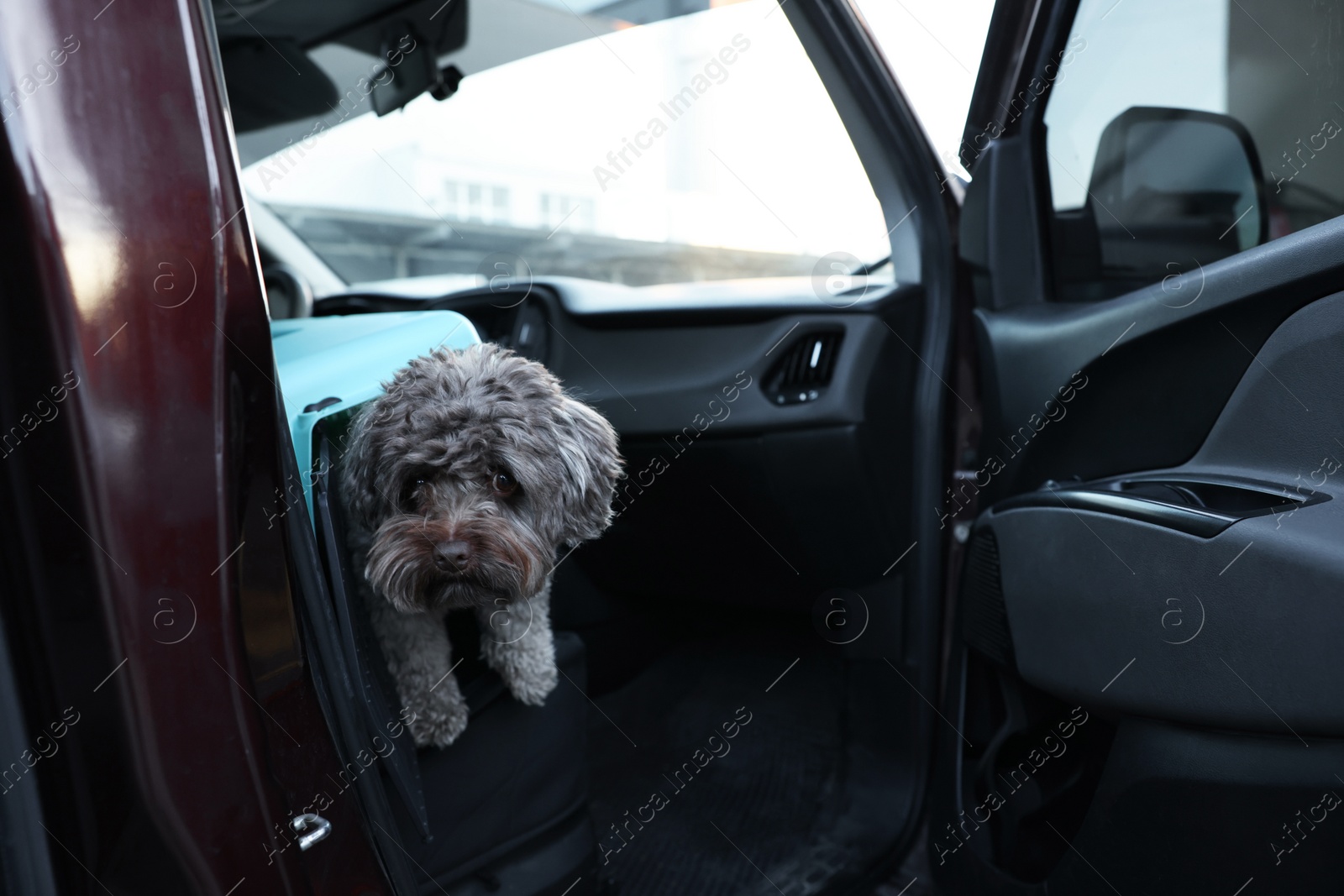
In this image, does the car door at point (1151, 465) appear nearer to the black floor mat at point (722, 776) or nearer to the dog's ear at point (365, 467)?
the black floor mat at point (722, 776)

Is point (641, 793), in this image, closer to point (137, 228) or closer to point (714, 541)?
point (714, 541)

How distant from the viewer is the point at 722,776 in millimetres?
2371

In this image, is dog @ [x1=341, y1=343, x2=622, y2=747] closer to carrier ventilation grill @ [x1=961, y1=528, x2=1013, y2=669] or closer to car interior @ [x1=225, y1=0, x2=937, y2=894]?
car interior @ [x1=225, y1=0, x2=937, y2=894]

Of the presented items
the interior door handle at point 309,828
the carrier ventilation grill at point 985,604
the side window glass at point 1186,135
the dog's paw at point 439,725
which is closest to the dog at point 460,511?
the dog's paw at point 439,725

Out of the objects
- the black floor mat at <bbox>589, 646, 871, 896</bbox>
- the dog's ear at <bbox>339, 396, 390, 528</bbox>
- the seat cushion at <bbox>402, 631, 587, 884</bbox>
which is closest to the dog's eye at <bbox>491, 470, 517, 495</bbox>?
the dog's ear at <bbox>339, 396, 390, 528</bbox>

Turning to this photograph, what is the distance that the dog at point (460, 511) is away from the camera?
1.55 metres

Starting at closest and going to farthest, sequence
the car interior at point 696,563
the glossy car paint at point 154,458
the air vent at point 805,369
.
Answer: the glossy car paint at point 154,458, the car interior at point 696,563, the air vent at point 805,369

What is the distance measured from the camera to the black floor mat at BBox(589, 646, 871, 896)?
80.9 inches

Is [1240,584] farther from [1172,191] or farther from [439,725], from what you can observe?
[439,725]

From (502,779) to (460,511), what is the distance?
51cm

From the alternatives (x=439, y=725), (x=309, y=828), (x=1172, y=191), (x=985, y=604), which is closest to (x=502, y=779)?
(x=439, y=725)

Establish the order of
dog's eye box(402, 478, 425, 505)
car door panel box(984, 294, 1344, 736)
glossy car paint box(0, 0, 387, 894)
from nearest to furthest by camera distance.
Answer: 1. glossy car paint box(0, 0, 387, 894)
2. car door panel box(984, 294, 1344, 736)
3. dog's eye box(402, 478, 425, 505)

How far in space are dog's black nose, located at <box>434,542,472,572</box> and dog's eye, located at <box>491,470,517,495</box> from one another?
0.58ft

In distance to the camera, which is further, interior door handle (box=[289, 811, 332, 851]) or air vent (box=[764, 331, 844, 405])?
air vent (box=[764, 331, 844, 405])
